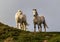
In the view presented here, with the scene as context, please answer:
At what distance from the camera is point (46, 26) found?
Result: 41.7 m

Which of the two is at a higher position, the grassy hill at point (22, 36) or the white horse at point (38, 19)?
the white horse at point (38, 19)

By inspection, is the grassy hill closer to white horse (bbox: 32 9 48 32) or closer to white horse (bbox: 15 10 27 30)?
white horse (bbox: 32 9 48 32)

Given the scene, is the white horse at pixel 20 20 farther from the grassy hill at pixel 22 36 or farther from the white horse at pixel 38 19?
the grassy hill at pixel 22 36

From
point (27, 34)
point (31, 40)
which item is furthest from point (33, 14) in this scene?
point (31, 40)

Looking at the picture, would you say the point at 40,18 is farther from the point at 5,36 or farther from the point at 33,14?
the point at 5,36

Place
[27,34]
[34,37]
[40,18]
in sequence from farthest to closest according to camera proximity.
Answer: [40,18], [27,34], [34,37]

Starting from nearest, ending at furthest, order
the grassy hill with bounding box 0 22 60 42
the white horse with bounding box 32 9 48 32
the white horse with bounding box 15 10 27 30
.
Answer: the grassy hill with bounding box 0 22 60 42, the white horse with bounding box 32 9 48 32, the white horse with bounding box 15 10 27 30

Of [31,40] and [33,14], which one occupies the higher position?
[33,14]

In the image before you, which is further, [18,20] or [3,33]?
[18,20]

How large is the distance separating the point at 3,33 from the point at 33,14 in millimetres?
3793

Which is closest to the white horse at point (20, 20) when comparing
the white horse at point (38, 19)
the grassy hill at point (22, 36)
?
the white horse at point (38, 19)

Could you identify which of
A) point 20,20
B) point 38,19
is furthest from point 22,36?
point 20,20

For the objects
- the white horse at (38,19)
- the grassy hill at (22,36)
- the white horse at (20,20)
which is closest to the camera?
the grassy hill at (22,36)

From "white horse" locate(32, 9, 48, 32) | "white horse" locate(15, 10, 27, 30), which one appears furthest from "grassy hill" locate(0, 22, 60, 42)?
"white horse" locate(15, 10, 27, 30)
